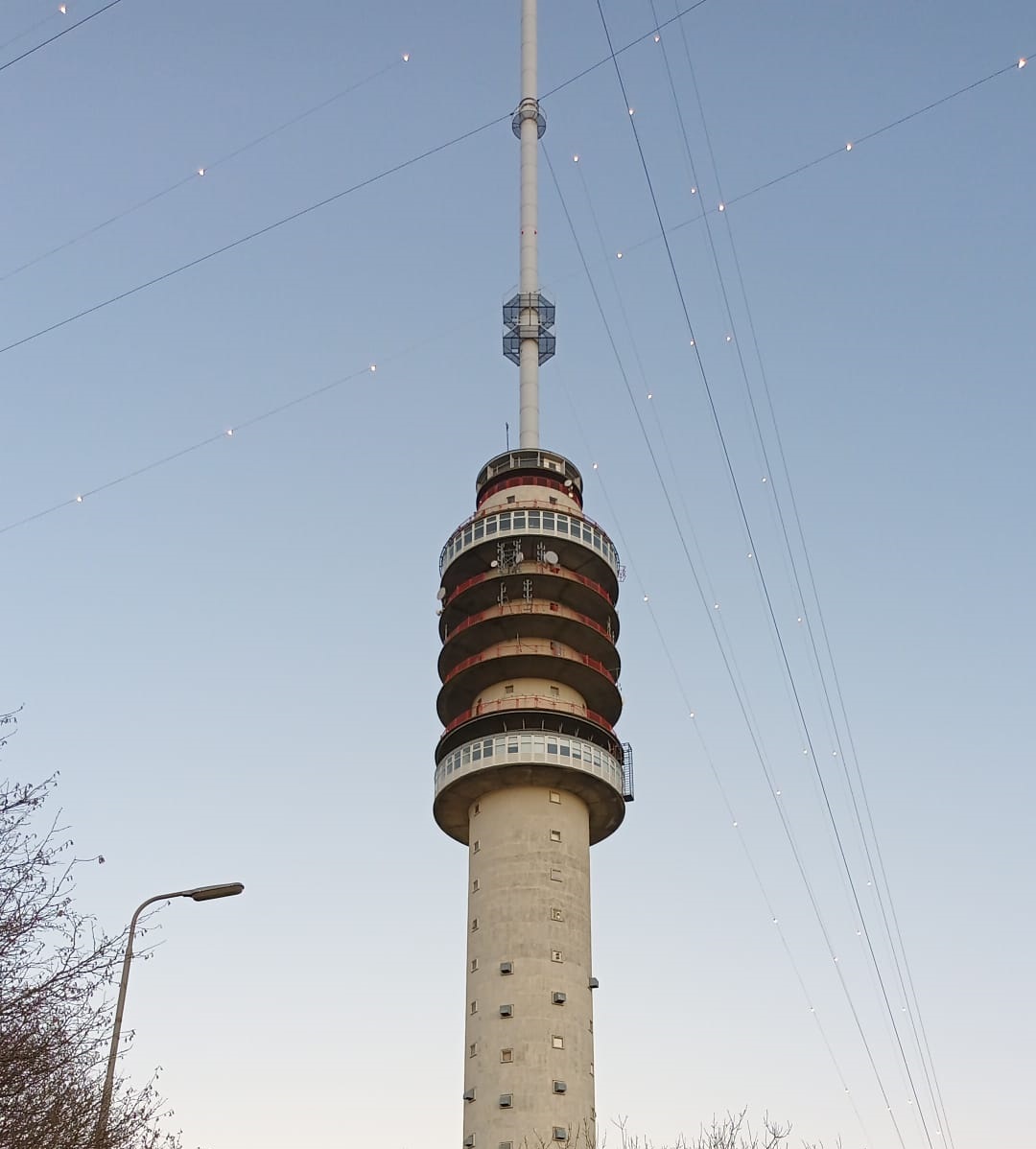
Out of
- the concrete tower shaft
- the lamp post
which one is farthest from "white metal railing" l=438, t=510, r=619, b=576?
the lamp post

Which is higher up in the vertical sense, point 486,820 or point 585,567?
point 585,567

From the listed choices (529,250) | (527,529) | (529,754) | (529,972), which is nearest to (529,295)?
(529,250)

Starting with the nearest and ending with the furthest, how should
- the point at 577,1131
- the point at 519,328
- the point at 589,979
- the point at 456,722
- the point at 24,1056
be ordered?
the point at 24,1056 → the point at 577,1131 → the point at 589,979 → the point at 456,722 → the point at 519,328

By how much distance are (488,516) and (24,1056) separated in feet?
197

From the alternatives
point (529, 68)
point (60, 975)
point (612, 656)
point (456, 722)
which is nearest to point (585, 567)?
point (612, 656)

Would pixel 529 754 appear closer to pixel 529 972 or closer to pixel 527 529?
pixel 529 972

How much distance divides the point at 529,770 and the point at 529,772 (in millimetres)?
174

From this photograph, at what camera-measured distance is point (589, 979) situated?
232 ft

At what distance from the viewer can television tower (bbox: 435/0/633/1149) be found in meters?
66.5

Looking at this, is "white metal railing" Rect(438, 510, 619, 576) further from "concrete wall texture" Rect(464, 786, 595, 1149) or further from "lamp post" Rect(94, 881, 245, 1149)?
"lamp post" Rect(94, 881, 245, 1149)

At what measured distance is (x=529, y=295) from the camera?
301 feet

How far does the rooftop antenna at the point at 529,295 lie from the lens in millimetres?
90875

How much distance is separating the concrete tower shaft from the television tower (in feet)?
0.30

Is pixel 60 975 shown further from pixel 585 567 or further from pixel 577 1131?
pixel 585 567
